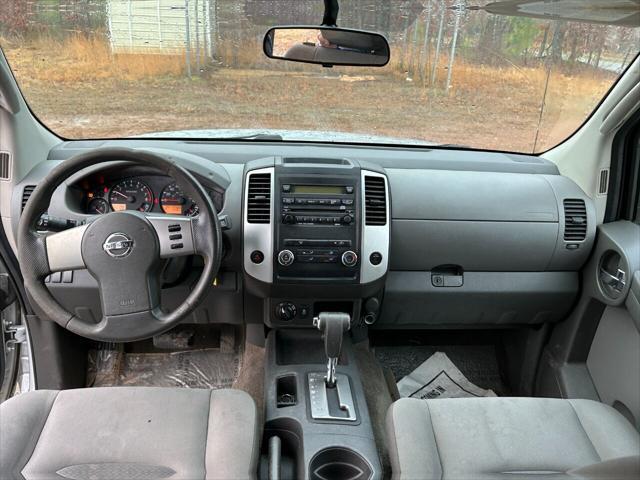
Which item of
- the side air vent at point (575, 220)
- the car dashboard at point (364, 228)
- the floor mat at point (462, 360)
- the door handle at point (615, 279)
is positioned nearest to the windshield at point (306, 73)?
the car dashboard at point (364, 228)

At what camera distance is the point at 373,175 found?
2.22m

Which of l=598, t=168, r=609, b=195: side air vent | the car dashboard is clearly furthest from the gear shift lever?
l=598, t=168, r=609, b=195: side air vent

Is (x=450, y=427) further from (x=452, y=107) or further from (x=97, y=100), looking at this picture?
(x=97, y=100)

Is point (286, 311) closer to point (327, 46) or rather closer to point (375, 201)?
point (375, 201)

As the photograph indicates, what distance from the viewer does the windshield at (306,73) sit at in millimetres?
2166

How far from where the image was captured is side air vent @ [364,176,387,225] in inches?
86.4

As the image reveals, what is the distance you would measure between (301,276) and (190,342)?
0.98 m

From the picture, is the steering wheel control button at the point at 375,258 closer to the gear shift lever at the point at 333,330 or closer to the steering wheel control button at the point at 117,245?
the gear shift lever at the point at 333,330

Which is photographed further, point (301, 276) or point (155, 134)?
point (155, 134)

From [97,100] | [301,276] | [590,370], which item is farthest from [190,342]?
[590,370]

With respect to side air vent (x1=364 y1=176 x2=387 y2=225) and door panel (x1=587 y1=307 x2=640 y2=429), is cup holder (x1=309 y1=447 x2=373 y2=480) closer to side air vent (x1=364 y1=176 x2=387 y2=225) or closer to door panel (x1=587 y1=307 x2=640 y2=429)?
side air vent (x1=364 y1=176 x2=387 y2=225)

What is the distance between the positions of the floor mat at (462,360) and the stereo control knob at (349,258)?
3.11ft

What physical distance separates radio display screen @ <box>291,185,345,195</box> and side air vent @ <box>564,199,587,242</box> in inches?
38.2

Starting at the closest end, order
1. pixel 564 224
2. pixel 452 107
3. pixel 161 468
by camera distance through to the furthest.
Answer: pixel 161 468 < pixel 564 224 < pixel 452 107
